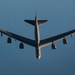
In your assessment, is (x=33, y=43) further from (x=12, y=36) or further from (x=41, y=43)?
(x=12, y=36)

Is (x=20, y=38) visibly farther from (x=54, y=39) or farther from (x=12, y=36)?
(x=54, y=39)

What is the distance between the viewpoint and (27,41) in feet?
285

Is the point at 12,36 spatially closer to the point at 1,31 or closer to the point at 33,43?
the point at 1,31

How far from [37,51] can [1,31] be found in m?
18.1

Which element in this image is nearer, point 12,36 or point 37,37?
point 37,37

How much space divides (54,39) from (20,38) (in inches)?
521

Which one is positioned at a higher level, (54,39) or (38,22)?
(38,22)

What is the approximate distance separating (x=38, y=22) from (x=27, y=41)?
8.30m

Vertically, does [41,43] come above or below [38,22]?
below

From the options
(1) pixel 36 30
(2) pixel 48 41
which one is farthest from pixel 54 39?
(1) pixel 36 30

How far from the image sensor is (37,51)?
7944 centimetres

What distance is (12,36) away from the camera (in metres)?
88.5

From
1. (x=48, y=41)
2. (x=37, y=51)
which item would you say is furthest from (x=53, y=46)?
(x=37, y=51)

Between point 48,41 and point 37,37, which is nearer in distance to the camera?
point 37,37
